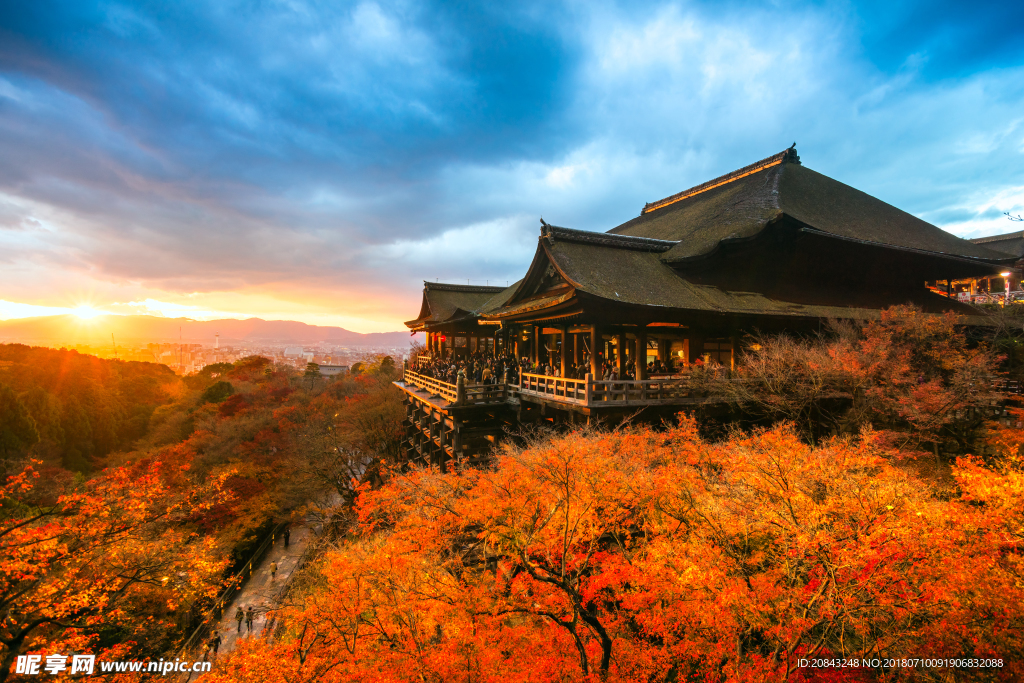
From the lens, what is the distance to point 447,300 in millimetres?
31438

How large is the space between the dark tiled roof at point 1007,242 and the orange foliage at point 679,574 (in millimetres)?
29056

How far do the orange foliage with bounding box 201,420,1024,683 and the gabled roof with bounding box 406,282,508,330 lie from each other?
18292 millimetres

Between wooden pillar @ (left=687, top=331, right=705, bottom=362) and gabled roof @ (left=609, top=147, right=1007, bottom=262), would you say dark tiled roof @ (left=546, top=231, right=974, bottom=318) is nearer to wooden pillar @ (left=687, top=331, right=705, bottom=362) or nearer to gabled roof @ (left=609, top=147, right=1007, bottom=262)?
gabled roof @ (left=609, top=147, right=1007, bottom=262)

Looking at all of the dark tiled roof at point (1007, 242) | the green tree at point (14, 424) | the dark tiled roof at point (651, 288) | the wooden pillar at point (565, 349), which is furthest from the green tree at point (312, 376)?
the dark tiled roof at point (1007, 242)

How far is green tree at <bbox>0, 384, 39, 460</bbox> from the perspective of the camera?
26.0 meters

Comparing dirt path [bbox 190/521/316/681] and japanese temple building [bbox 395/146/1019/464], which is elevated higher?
japanese temple building [bbox 395/146/1019/464]

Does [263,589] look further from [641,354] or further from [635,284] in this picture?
[635,284]

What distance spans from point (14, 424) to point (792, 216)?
4620 centimetres

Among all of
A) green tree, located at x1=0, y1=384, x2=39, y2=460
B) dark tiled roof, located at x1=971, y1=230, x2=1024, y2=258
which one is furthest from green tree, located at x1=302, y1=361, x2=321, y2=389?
dark tiled roof, located at x1=971, y1=230, x2=1024, y2=258

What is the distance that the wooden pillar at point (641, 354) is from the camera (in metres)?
15.2

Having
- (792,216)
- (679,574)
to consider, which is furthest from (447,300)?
(679,574)

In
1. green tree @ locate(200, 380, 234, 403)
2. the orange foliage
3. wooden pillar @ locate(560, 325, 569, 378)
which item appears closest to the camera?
the orange foliage

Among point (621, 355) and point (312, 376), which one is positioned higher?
point (621, 355)

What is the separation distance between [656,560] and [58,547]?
1917cm
